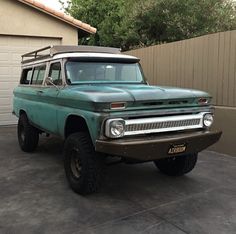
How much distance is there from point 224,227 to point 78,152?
212cm

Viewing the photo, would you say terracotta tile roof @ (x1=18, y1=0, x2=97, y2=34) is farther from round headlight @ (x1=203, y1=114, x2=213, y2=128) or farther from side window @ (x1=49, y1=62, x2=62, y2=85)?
round headlight @ (x1=203, y1=114, x2=213, y2=128)

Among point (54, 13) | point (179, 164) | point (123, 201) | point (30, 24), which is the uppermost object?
point (54, 13)

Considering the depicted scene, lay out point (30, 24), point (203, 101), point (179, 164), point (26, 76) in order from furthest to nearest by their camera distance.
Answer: point (30, 24) → point (26, 76) → point (179, 164) → point (203, 101)

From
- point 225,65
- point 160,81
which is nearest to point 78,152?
point 225,65

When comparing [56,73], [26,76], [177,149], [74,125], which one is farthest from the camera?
[26,76]

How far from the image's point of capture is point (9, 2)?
12156 mm

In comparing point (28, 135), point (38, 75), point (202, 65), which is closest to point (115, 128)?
point (38, 75)

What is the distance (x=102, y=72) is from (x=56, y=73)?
0.80m

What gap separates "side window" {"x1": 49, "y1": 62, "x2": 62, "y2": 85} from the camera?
6504 mm

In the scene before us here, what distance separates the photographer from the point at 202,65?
8602 millimetres

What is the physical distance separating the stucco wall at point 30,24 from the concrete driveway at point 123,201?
6.07 metres

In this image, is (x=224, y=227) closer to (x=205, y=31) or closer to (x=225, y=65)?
(x=225, y=65)

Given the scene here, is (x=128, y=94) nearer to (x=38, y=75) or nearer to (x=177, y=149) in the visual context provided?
(x=177, y=149)

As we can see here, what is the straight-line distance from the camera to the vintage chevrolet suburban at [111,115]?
4930 mm
